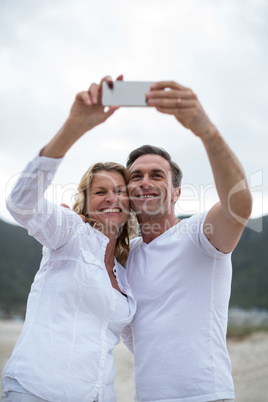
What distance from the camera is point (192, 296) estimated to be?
355cm

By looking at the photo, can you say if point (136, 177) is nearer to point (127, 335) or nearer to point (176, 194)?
point (176, 194)

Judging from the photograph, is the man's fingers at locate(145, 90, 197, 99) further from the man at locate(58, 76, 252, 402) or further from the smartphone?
the man at locate(58, 76, 252, 402)

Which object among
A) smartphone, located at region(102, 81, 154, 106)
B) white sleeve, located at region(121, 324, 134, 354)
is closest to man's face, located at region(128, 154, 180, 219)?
white sleeve, located at region(121, 324, 134, 354)

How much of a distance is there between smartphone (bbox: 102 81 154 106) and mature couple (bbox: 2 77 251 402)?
8cm

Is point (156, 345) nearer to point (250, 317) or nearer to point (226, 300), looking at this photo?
point (226, 300)

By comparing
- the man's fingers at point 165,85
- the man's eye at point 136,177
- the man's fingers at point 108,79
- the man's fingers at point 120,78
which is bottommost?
the man's eye at point 136,177

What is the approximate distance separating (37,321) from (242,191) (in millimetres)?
1789

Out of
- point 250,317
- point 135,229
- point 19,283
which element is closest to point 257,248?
point 250,317

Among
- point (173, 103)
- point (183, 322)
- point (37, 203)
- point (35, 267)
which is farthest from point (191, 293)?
point (35, 267)

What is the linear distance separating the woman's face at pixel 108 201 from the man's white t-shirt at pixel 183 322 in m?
0.53

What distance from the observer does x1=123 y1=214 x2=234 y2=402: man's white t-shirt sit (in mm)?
3297

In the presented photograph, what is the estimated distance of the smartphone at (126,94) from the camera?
2.52 meters

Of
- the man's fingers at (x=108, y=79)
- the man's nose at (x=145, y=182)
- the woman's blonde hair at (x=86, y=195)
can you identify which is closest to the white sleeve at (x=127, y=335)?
the woman's blonde hair at (x=86, y=195)

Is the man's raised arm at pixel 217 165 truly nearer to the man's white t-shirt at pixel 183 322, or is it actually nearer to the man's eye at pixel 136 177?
the man's white t-shirt at pixel 183 322
